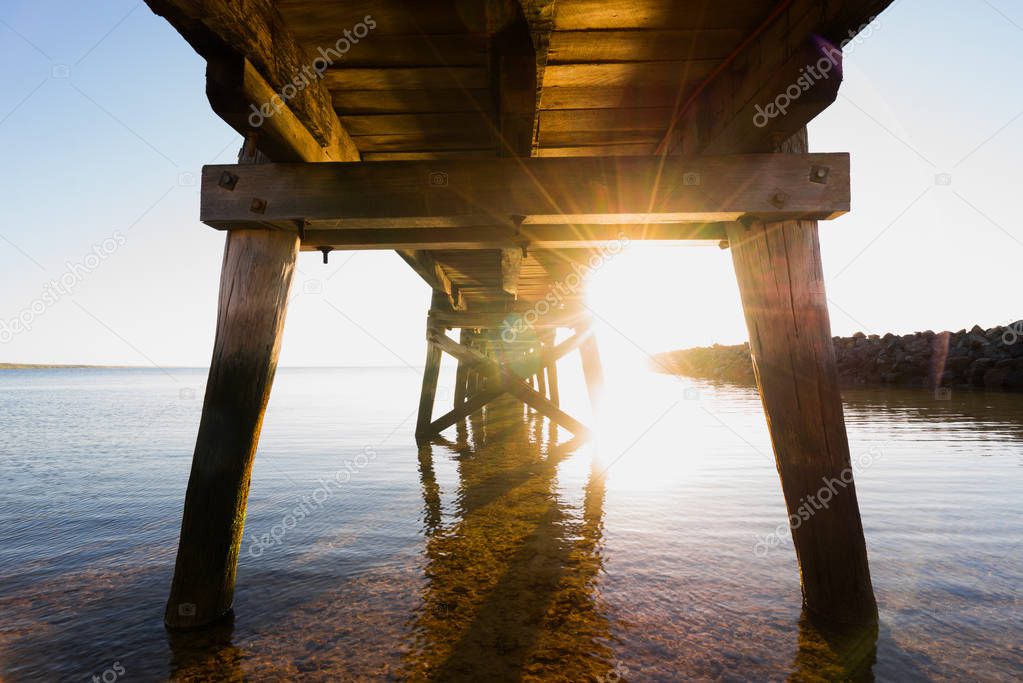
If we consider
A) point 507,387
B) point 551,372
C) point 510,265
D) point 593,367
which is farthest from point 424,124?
point 551,372

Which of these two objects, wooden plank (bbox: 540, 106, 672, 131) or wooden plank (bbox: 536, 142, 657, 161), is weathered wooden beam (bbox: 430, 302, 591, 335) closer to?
wooden plank (bbox: 536, 142, 657, 161)

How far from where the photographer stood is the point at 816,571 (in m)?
2.32

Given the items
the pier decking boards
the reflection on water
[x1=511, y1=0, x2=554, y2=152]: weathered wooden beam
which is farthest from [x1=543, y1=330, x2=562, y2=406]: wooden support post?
[x1=511, y1=0, x2=554, y2=152]: weathered wooden beam

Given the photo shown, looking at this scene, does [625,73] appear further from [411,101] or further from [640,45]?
[411,101]

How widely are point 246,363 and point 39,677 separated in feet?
4.99

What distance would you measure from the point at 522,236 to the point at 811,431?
1.72m

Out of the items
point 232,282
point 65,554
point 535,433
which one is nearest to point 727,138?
point 232,282

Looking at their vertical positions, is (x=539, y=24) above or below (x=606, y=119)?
below

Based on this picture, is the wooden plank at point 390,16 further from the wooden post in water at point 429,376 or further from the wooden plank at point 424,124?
the wooden post in water at point 429,376

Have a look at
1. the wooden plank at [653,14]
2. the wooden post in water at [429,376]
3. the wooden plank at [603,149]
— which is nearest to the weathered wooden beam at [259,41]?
the wooden plank at [653,14]

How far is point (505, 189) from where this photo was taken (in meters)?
2.46

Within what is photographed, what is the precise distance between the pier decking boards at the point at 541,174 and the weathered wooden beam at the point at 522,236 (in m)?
0.02

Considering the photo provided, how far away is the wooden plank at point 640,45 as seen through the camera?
83.0 inches

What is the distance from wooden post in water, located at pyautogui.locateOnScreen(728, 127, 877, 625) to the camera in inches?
88.4
